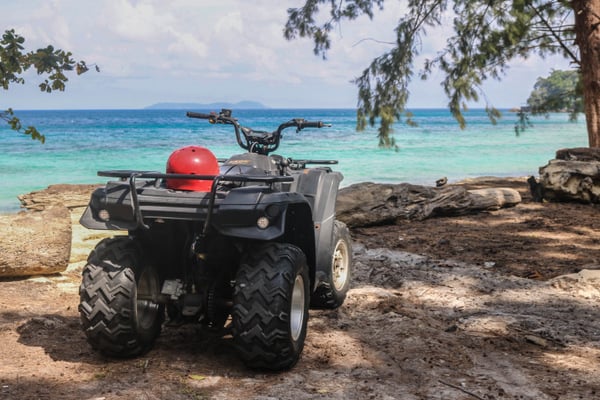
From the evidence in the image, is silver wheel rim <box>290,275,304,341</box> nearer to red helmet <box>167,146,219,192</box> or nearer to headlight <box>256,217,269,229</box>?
headlight <box>256,217,269,229</box>

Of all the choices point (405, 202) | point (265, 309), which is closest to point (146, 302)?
point (265, 309)

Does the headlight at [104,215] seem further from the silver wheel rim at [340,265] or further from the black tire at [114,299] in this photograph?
the silver wheel rim at [340,265]

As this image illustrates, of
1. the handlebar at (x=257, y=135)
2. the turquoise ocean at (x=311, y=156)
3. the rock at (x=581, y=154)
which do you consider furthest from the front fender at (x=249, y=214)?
the turquoise ocean at (x=311, y=156)

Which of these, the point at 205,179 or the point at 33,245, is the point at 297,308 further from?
the point at 33,245

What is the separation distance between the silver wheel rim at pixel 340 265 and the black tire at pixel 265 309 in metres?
1.76

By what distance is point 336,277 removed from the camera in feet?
19.2

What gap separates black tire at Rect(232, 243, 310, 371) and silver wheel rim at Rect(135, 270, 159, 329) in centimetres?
69

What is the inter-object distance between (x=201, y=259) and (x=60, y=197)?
10.1 meters

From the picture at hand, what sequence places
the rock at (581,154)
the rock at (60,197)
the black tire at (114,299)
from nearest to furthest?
the black tire at (114,299) → the rock at (581,154) → the rock at (60,197)

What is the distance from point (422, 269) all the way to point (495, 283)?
0.88 meters

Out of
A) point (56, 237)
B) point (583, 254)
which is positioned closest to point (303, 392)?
point (56, 237)

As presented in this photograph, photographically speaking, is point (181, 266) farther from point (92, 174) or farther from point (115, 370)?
point (92, 174)

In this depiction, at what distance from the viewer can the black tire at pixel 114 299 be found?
4.10m

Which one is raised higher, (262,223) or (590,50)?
(590,50)
